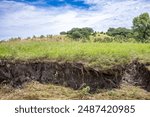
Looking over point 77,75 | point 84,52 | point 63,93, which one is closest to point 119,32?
point 84,52

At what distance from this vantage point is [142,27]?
54.6 ft

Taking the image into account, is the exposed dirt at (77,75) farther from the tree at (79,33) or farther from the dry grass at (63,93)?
the tree at (79,33)

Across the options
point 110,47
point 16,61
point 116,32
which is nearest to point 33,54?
point 16,61

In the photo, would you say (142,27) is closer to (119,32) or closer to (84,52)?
(119,32)

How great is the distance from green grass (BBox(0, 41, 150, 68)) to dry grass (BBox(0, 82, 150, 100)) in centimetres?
54

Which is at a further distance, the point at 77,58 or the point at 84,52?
the point at 84,52

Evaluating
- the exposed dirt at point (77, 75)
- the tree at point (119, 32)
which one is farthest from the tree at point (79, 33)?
the exposed dirt at point (77, 75)

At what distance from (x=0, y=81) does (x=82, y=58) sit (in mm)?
1794

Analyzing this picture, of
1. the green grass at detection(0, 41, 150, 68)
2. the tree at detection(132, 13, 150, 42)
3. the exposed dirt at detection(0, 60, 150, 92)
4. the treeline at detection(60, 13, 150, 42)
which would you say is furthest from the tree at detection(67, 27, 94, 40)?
the exposed dirt at detection(0, 60, 150, 92)

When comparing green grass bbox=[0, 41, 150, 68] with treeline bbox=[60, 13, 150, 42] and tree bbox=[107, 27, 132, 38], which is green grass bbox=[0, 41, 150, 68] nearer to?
treeline bbox=[60, 13, 150, 42]

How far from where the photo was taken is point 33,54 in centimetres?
828

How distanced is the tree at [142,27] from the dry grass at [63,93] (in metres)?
8.25

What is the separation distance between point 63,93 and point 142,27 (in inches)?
389

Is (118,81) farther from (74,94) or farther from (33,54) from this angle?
(33,54)
